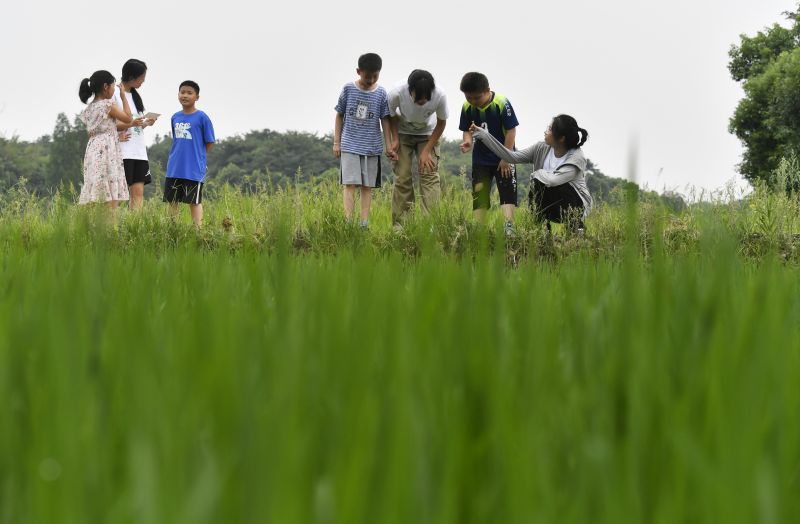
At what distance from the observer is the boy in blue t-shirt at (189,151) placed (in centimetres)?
696

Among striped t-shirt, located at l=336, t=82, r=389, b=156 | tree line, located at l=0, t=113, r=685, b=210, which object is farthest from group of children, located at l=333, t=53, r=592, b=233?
tree line, located at l=0, t=113, r=685, b=210

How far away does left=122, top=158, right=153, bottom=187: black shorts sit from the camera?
7055 millimetres

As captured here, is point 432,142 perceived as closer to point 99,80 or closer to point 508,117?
point 508,117

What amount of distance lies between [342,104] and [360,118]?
0.20 m

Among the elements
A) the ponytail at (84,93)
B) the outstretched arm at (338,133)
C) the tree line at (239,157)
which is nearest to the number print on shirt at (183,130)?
the ponytail at (84,93)

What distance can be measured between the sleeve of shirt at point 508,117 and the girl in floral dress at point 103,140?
3.19 metres

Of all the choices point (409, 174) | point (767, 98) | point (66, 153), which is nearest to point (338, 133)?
point (409, 174)

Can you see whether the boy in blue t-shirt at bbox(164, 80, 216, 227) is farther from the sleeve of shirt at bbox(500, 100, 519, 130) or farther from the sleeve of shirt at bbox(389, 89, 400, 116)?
the sleeve of shirt at bbox(500, 100, 519, 130)

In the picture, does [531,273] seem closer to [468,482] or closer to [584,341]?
[584,341]

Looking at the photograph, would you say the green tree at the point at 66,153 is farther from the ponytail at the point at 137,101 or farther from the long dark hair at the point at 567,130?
the long dark hair at the point at 567,130

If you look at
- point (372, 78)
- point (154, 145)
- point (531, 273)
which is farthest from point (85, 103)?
point (154, 145)

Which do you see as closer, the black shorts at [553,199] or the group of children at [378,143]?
the black shorts at [553,199]

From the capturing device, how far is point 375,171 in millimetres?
6660

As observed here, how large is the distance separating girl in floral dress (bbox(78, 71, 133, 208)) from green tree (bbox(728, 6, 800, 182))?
20.0 metres
